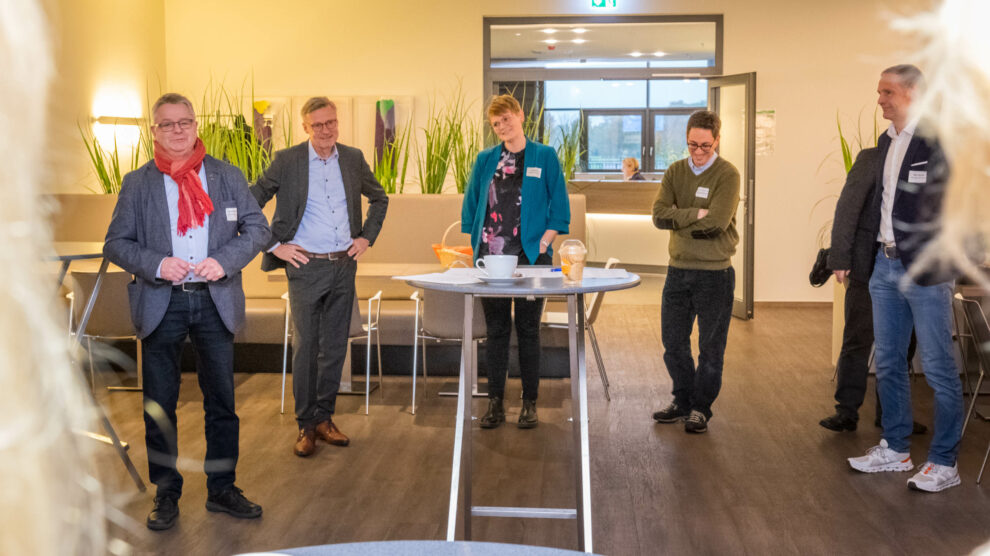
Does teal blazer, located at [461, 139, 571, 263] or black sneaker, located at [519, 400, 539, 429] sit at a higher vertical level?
teal blazer, located at [461, 139, 571, 263]

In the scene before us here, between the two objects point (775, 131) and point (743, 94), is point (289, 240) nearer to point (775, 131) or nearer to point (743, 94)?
point (743, 94)

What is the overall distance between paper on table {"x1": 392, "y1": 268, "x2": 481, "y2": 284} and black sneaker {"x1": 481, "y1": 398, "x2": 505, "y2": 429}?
1733 millimetres

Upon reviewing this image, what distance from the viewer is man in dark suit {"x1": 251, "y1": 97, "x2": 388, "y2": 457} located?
164 inches

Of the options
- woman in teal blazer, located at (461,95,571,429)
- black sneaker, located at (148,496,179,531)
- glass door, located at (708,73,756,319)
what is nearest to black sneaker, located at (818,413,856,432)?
woman in teal blazer, located at (461,95,571,429)

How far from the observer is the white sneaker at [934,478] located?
11.7ft

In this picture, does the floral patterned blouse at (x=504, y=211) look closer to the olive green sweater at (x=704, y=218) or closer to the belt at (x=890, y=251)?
the olive green sweater at (x=704, y=218)

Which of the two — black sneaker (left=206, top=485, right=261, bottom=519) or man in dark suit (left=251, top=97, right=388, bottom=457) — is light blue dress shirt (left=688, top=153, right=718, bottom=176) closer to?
man in dark suit (left=251, top=97, right=388, bottom=457)

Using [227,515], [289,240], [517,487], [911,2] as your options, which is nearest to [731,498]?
[517,487]

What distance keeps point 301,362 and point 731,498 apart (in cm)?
191

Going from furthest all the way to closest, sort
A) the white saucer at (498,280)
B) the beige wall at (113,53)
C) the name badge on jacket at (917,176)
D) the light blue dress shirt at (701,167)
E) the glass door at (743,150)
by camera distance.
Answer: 1. the glass door at (743,150)
2. the beige wall at (113,53)
3. the light blue dress shirt at (701,167)
4. the name badge on jacket at (917,176)
5. the white saucer at (498,280)

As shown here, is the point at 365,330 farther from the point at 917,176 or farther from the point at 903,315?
the point at 917,176

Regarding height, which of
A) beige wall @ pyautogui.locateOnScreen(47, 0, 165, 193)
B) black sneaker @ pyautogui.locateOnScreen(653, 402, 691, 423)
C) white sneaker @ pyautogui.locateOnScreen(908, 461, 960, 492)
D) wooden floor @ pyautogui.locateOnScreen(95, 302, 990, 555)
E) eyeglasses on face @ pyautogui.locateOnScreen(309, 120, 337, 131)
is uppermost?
beige wall @ pyautogui.locateOnScreen(47, 0, 165, 193)

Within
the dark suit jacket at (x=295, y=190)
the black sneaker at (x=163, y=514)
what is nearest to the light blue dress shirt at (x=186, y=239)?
the black sneaker at (x=163, y=514)

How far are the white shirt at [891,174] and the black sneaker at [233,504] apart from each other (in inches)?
99.5
